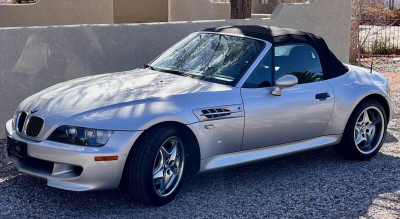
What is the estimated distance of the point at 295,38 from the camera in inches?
238

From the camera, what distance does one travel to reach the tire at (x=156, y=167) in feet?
15.0

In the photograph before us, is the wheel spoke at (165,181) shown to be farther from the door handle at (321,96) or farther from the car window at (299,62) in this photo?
the door handle at (321,96)

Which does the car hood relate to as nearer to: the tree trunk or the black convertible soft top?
the black convertible soft top

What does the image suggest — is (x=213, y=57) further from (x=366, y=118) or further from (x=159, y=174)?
(x=366, y=118)

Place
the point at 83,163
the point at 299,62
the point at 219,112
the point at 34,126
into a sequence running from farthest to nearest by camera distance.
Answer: the point at 299,62 < the point at 219,112 < the point at 34,126 < the point at 83,163

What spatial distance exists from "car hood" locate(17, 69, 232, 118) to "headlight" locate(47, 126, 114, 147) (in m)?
0.17

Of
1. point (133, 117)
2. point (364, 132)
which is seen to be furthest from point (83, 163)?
point (364, 132)

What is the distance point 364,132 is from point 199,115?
101 inches

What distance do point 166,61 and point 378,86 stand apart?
8.42ft

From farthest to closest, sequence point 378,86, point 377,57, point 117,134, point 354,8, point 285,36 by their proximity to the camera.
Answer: point 377,57 < point 354,8 < point 378,86 < point 285,36 < point 117,134

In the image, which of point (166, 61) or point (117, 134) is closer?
point (117, 134)

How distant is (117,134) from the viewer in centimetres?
446

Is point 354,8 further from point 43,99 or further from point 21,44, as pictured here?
point 43,99

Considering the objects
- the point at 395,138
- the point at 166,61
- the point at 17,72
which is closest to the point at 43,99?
the point at 166,61
